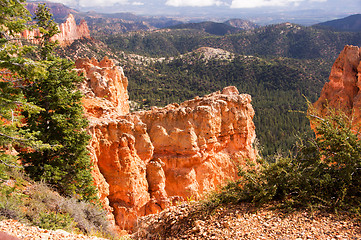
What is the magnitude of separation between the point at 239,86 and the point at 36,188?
9731cm

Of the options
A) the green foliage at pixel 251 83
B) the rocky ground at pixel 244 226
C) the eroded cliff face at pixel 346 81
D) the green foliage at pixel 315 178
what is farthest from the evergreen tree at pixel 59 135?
the green foliage at pixel 251 83

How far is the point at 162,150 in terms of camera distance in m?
16.1

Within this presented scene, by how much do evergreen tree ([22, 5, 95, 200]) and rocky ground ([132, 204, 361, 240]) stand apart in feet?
12.8

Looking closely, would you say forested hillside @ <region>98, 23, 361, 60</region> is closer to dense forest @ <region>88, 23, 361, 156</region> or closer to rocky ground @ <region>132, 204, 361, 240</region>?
dense forest @ <region>88, 23, 361, 156</region>

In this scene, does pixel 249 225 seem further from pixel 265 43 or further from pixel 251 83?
pixel 265 43


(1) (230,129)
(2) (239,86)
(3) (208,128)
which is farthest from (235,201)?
(2) (239,86)

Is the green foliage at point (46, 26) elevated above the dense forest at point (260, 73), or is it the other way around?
the green foliage at point (46, 26)

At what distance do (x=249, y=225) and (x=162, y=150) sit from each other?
10425 mm

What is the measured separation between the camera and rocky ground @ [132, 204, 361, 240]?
5496 mm

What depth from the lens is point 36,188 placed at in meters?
8.14

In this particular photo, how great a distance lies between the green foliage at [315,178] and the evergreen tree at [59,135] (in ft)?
18.5

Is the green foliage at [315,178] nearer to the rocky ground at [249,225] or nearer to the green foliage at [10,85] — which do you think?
the rocky ground at [249,225]

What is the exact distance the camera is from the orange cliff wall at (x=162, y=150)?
13422 millimetres

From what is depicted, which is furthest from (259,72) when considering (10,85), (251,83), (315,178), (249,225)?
(249,225)
